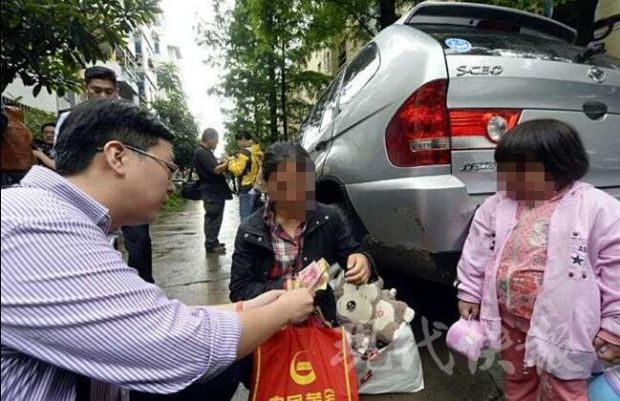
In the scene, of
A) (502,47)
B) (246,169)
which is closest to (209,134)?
(246,169)

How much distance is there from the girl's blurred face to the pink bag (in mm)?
513

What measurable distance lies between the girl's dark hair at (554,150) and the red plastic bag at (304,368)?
3.13 ft

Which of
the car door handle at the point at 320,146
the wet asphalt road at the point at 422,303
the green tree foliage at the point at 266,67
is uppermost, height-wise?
the green tree foliage at the point at 266,67

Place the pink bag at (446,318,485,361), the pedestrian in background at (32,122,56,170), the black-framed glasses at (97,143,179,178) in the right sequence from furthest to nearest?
1. the pedestrian in background at (32,122,56,170)
2. the pink bag at (446,318,485,361)
3. the black-framed glasses at (97,143,179,178)

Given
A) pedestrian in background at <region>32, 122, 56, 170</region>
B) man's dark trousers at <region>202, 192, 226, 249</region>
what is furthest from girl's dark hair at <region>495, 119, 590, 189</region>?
man's dark trousers at <region>202, 192, 226, 249</region>

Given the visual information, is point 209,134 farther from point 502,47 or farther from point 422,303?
point 502,47

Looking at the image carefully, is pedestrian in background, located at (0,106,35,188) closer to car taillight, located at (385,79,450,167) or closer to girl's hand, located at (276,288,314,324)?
girl's hand, located at (276,288,314,324)

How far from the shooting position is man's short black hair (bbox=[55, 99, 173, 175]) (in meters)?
1.12

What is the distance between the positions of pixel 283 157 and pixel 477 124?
0.89m

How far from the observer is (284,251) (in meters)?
1.91

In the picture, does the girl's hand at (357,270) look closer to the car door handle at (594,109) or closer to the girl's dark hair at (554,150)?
the girl's dark hair at (554,150)

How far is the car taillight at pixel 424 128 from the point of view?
201 cm

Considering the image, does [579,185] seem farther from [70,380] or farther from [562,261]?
[70,380]

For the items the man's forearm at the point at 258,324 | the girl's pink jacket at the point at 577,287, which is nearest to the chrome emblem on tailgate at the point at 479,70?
the girl's pink jacket at the point at 577,287
